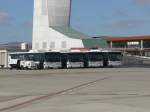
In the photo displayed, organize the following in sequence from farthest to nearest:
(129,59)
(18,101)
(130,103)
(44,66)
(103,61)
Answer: (129,59) → (103,61) → (44,66) → (18,101) → (130,103)

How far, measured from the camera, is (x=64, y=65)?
98000 millimetres

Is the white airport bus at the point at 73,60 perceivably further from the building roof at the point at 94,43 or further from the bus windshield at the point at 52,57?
the building roof at the point at 94,43

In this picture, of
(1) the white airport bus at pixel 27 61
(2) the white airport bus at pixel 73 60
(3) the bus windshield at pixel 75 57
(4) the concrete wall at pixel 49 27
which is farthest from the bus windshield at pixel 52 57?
(4) the concrete wall at pixel 49 27

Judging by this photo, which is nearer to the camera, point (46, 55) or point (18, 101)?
point (18, 101)

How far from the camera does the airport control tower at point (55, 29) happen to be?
525 feet

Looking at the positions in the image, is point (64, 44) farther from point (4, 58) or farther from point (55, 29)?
point (4, 58)

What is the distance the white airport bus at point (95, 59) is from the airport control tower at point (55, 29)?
56.3m

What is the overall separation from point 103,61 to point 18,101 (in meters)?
74.8

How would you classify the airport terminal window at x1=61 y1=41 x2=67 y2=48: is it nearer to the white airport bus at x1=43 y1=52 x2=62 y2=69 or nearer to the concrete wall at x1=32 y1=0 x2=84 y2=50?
the concrete wall at x1=32 y1=0 x2=84 y2=50

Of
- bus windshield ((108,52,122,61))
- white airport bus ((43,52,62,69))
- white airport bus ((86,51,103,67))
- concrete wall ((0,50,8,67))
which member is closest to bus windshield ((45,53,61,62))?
white airport bus ((43,52,62,69))

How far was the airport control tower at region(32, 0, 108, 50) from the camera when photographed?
15988cm

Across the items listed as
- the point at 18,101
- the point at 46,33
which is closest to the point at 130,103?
the point at 18,101

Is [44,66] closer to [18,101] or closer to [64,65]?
[64,65]

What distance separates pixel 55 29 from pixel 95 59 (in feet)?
232
